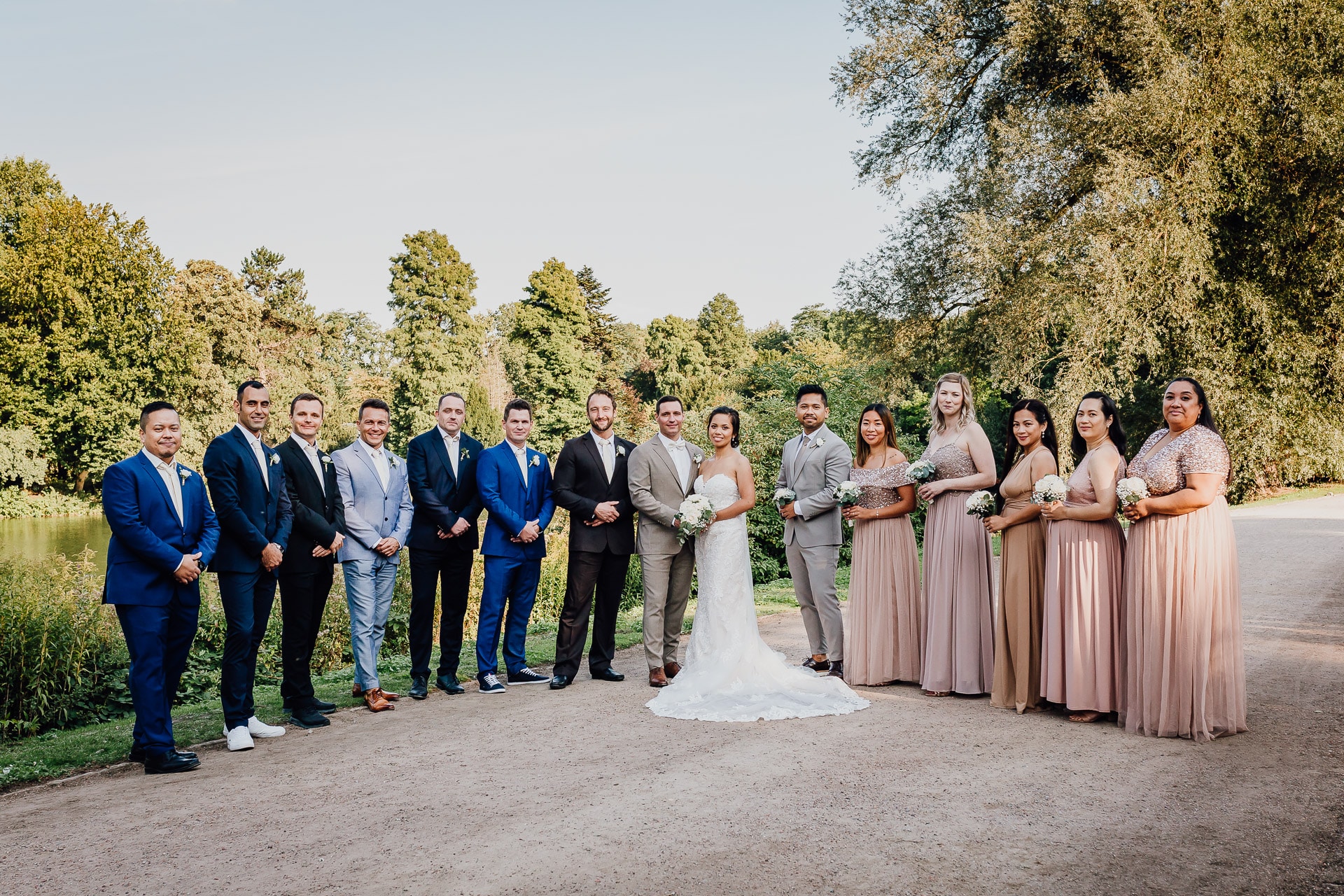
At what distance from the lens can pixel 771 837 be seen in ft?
13.2

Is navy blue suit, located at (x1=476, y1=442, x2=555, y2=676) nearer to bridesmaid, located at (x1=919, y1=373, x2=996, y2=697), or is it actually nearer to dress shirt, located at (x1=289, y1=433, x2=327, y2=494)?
dress shirt, located at (x1=289, y1=433, x2=327, y2=494)

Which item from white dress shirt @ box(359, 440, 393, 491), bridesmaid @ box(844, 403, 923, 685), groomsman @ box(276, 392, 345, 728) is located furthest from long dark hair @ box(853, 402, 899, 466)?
groomsman @ box(276, 392, 345, 728)

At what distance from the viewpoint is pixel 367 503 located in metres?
7.04

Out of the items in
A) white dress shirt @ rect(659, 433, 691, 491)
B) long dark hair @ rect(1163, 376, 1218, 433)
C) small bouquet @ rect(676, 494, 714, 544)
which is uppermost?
long dark hair @ rect(1163, 376, 1218, 433)

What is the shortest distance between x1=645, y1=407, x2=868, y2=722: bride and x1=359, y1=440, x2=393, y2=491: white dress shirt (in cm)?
251

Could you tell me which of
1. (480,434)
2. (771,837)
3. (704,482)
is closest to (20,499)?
(480,434)

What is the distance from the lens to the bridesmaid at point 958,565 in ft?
22.2

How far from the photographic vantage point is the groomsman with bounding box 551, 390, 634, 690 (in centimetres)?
745

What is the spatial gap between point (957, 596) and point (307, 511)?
15.9 ft

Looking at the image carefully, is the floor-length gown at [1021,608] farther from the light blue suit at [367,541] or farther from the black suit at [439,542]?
the light blue suit at [367,541]

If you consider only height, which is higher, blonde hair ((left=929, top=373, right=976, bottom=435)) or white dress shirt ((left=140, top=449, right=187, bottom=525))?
blonde hair ((left=929, top=373, right=976, bottom=435))

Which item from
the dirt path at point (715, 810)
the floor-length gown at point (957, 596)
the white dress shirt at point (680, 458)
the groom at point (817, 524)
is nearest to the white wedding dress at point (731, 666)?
the white dress shirt at point (680, 458)

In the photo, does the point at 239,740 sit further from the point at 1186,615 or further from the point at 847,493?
the point at 1186,615

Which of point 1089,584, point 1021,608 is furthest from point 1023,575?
point 1089,584
